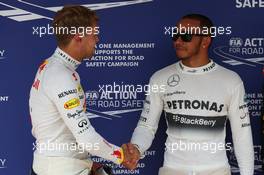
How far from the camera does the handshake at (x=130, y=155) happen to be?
2606 millimetres

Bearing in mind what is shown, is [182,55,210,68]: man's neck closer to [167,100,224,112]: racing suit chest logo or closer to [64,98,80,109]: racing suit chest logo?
[167,100,224,112]: racing suit chest logo

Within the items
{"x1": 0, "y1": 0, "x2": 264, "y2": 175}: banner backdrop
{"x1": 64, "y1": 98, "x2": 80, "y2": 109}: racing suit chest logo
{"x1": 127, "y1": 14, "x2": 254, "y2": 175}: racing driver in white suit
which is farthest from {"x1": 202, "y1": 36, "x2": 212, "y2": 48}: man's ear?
{"x1": 64, "y1": 98, "x2": 80, "y2": 109}: racing suit chest logo

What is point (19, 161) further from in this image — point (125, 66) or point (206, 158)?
point (206, 158)

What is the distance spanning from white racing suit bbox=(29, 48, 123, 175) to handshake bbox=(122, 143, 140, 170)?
0.17 metres

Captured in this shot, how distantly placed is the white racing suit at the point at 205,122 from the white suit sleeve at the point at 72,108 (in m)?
0.71

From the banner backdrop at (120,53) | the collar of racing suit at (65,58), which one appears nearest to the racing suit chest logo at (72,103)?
the collar of racing suit at (65,58)

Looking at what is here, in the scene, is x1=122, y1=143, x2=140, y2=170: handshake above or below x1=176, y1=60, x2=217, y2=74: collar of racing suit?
below

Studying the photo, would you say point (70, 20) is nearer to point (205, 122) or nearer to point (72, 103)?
point (72, 103)

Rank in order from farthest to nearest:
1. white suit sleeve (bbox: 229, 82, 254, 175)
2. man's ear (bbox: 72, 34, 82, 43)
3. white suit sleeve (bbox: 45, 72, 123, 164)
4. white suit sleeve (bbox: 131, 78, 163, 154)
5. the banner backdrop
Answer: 1. the banner backdrop
2. white suit sleeve (bbox: 131, 78, 163, 154)
3. white suit sleeve (bbox: 229, 82, 254, 175)
4. man's ear (bbox: 72, 34, 82, 43)
5. white suit sleeve (bbox: 45, 72, 123, 164)

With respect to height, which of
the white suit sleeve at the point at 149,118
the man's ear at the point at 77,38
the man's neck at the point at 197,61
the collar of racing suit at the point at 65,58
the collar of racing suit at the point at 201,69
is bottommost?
the white suit sleeve at the point at 149,118

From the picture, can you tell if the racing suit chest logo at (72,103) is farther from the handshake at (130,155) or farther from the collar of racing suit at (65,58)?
the handshake at (130,155)

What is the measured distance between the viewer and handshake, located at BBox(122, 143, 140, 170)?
261cm

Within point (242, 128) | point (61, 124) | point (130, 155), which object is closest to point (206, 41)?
point (242, 128)

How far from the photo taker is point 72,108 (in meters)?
2.29
